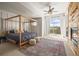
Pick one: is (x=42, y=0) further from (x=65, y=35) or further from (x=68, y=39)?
(x=68, y=39)

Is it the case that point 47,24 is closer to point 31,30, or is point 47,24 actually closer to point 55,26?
point 55,26

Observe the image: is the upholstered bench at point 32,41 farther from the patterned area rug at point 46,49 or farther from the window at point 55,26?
the window at point 55,26

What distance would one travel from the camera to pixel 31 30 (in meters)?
2.33

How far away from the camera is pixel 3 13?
2.05 m

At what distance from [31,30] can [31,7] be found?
0.60 m

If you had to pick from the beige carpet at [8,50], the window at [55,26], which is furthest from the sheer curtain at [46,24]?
the beige carpet at [8,50]

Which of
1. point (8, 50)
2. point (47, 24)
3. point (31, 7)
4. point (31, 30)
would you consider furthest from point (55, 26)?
point (8, 50)

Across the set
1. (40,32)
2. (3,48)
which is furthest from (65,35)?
(3,48)

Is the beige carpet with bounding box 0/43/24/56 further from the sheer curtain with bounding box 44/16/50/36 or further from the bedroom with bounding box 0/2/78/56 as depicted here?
the sheer curtain with bounding box 44/16/50/36

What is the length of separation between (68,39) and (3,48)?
71.0 inches

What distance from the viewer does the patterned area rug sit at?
86.5 inches

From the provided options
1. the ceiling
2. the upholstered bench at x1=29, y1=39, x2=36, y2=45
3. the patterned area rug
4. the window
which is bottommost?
the patterned area rug

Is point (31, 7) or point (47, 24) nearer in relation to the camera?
point (31, 7)

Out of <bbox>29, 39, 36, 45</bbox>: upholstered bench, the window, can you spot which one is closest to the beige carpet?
<bbox>29, 39, 36, 45</bbox>: upholstered bench
